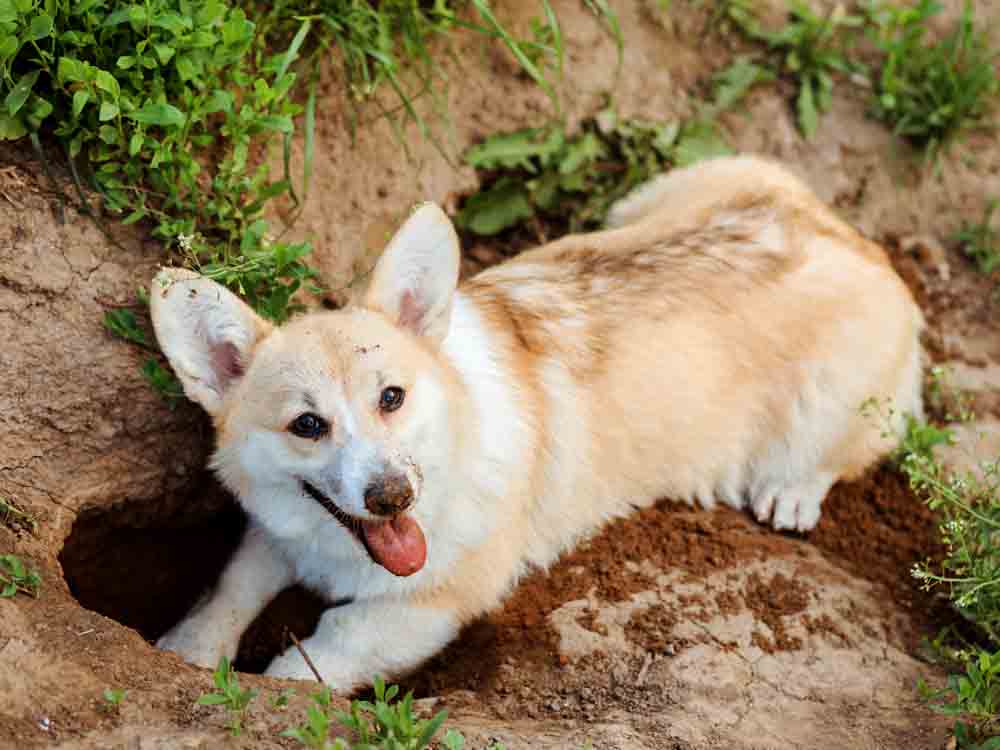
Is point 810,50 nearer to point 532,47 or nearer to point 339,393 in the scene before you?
point 532,47

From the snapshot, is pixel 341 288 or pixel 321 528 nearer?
pixel 321 528

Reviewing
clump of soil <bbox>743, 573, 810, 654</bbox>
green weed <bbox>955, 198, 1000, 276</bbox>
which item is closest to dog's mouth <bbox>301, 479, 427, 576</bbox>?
clump of soil <bbox>743, 573, 810, 654</bbox>

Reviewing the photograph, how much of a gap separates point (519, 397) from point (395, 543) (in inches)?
24.6

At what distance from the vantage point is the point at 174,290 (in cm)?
326

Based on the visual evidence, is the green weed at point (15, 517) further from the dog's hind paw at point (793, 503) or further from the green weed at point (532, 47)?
the dog's hind paw at point (793, 503)

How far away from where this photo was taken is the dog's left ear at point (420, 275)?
3.37m

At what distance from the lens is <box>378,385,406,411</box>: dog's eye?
3.25 m

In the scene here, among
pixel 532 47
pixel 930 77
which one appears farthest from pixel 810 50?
pixel 532 47

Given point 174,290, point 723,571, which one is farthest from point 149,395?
point 723,571

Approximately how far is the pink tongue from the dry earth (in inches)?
17.0

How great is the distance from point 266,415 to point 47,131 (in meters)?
1.34

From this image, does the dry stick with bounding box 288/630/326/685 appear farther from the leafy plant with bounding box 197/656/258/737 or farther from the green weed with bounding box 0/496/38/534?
the green weed with bounding box 0/496/38/534

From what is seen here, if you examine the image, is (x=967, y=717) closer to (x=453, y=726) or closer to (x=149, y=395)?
(x=453, y=726)

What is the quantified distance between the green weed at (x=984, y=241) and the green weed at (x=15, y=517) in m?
4.31
